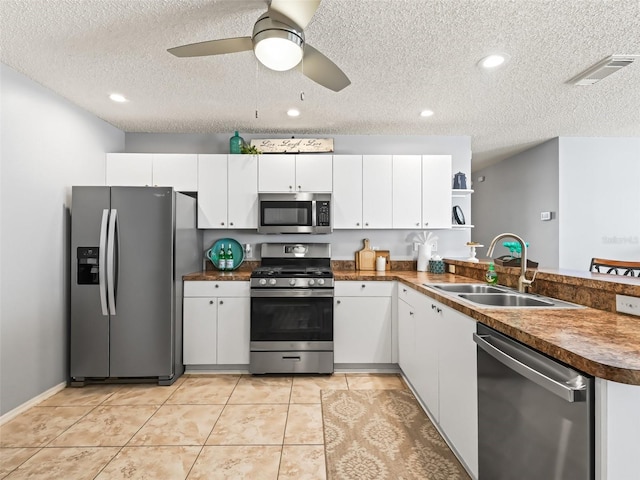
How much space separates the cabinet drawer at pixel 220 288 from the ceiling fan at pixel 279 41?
192 cm

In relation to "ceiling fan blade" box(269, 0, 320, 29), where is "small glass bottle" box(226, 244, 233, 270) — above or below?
below

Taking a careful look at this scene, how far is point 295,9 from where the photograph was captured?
4.54 feet

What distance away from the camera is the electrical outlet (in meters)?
1.39

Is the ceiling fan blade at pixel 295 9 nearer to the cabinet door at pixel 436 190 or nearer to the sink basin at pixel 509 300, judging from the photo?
the sink basin at pixel 509 300

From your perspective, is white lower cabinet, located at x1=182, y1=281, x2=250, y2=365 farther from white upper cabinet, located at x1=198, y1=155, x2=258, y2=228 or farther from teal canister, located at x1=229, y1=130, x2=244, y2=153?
teal canister, located at x1=229, y1=130, x2=244, y2=153

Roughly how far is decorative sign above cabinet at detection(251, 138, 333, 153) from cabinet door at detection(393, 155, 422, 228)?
747 mm

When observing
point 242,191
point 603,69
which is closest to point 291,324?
point 242,191

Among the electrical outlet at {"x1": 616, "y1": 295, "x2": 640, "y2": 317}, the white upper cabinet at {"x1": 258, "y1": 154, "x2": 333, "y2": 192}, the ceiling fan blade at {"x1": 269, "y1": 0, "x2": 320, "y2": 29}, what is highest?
the ceiling fan blade at {"x1": 269, "y1": 0, "x2": 320, "y2": 29}

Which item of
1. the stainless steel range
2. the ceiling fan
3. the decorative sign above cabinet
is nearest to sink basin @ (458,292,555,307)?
the stainless steel range

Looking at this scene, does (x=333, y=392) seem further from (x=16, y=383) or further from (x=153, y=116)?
(x=153, y=116)

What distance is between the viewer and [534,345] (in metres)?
1.10

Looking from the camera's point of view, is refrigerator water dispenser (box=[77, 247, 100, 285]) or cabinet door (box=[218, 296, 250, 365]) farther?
cabinet door (box=[218, 296, 250, 365])

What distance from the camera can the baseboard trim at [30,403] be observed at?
7.38 ft

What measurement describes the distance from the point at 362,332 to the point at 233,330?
1186 millimetres
